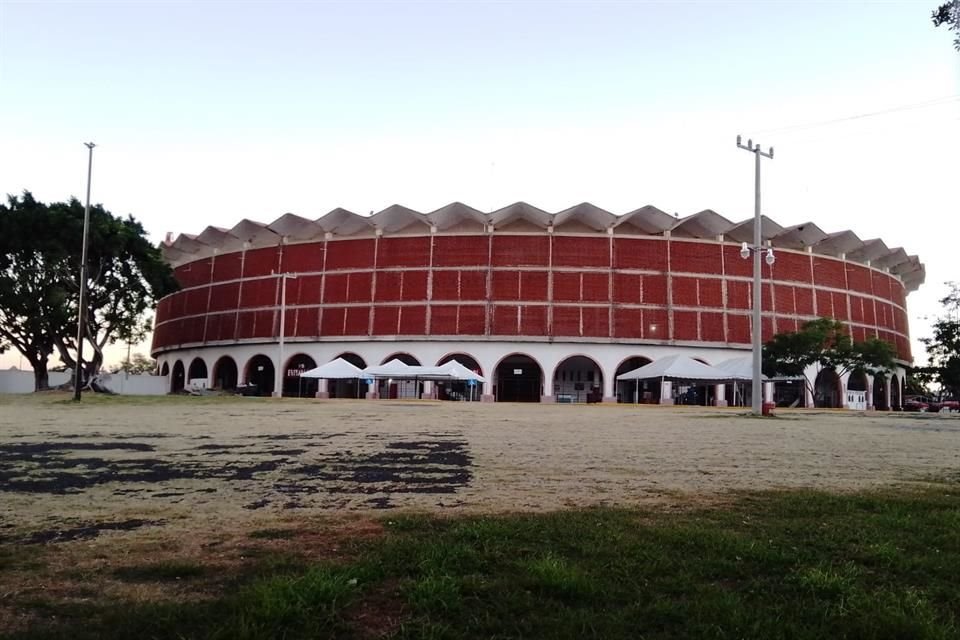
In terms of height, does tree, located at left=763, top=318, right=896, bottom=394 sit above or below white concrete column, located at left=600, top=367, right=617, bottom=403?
above

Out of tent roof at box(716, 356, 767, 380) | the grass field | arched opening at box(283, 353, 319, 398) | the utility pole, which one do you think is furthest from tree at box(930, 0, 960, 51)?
arched opening at box(283, 353, 319, 398)

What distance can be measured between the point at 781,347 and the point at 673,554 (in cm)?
4806

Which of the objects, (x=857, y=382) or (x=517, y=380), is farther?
(x=857, y=382)

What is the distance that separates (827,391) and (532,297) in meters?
29.6

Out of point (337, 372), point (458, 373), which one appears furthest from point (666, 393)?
point (337, 372)

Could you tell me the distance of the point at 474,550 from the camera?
4156mm

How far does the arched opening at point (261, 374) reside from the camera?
61.7m

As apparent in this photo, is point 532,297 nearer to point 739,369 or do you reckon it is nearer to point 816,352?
point 739,369

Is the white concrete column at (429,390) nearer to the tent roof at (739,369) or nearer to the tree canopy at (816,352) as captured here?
the tent roof at (739,369)

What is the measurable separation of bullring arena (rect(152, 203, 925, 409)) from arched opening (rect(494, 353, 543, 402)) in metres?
0.14

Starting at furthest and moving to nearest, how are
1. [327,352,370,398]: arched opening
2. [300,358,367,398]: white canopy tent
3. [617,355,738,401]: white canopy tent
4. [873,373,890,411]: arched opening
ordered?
[873,373,890,411]: arched opening, [327,352,370,398]: arched opening, [300,358,367,398]: white canopy tent, [617,355,738,401]: white canopy tent

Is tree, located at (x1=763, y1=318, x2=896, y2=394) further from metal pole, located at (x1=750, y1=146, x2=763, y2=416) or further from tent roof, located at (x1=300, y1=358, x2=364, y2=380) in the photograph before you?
tent roof, located at (x1=300, y1=358, x2=364, y2=380)

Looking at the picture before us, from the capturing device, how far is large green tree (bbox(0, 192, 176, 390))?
41500 millimetres

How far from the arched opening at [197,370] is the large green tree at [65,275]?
19.1 meters
